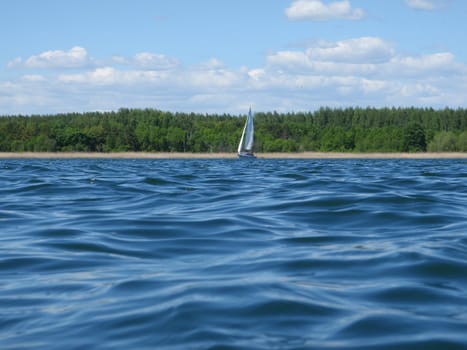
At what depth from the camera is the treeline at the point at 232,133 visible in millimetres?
132375

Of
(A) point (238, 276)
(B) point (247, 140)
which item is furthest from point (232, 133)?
(A) point (238, 276)

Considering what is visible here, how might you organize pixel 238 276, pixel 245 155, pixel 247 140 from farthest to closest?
pixel 247 140
pixel 245 155
pixel 238 276

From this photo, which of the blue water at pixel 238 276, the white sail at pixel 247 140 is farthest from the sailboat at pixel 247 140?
the blue water at pixel 238 276

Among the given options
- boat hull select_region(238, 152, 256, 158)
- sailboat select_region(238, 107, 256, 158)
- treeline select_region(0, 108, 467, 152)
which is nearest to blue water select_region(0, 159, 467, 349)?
boat hull select_region(238, 152, 256, 158)

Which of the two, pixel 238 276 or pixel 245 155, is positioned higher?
pixel 238 276

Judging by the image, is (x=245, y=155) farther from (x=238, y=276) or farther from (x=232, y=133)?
(x=238, y=276)

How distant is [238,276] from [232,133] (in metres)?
150

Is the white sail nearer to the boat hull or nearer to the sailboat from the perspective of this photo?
the sailboat

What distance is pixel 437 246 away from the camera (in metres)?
7.71

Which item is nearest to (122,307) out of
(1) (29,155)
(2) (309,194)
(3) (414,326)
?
(3) (414,326)

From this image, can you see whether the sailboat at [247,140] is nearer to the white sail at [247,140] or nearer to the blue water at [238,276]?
the white sail at [247,140]

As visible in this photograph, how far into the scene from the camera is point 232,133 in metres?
156

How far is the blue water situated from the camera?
471 cm

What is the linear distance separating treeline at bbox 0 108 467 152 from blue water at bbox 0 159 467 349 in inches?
4719
